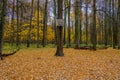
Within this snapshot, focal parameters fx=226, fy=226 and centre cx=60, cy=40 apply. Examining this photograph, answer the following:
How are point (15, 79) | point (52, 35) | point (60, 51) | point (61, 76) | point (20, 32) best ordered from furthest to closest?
1. point (52, 35)
2. point (20, 32)
3. point (60, 51)
4. point (61, 76)
5. point (15, 79)

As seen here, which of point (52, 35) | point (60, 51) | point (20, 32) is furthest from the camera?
point (52, 35)

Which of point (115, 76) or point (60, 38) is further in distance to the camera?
point (60, 38)

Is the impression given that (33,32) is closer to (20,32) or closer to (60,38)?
(20,32)

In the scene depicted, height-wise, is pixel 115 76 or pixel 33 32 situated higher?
pixel 33 32

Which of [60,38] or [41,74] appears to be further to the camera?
[60,38]

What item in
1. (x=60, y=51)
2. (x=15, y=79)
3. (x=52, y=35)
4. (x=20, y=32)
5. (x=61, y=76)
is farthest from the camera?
(x=52, y=35)

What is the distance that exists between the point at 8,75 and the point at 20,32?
99.5 feet

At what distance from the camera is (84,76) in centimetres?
859

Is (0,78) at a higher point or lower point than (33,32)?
lower

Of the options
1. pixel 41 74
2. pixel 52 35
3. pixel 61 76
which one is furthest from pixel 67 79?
pixel 52 35

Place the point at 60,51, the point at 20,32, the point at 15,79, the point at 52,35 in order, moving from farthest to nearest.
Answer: the point at 52,35 < the point at 20,32 < the point at 60,51 < the point at 15,79

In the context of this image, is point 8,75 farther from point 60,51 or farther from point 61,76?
point 60,51

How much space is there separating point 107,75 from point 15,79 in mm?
3517

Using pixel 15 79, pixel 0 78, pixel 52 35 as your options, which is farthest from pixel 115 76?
pixel 52 35
